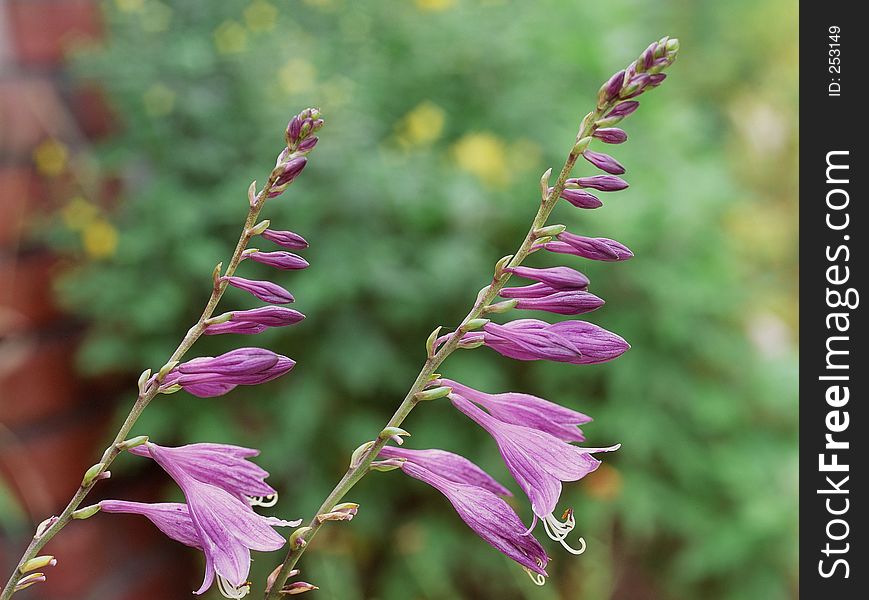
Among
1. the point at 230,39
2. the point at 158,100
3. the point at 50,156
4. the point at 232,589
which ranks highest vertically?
the point at 230,39

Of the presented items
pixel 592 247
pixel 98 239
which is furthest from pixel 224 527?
pixel 98 239

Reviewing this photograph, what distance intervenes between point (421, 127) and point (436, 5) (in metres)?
0.32

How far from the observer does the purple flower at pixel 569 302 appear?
449 millimetres

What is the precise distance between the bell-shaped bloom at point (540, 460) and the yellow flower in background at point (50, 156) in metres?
1.56

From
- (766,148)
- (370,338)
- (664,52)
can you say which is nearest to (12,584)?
(664,52)

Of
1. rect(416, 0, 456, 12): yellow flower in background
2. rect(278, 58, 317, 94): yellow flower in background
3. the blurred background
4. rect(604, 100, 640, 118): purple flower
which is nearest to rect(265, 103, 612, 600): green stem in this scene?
rect(604, 100, 640, 118): purple flower

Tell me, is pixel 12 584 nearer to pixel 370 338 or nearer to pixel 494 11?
pixel 370 338

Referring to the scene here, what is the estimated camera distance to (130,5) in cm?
189

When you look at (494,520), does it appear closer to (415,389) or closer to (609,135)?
(415,389)

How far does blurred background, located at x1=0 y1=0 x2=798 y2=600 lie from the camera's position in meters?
1.81

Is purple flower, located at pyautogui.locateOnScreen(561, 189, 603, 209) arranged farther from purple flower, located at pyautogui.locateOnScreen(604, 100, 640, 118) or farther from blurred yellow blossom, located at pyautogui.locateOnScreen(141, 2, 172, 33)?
blurred yellow blossom, located at pyautogui.locateOnScreen(141, 2, 172, 33)

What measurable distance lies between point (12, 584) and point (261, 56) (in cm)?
158

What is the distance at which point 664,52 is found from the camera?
17.6 inches

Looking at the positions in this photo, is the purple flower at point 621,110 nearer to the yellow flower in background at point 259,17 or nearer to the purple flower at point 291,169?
the purple flower at point 291,169
